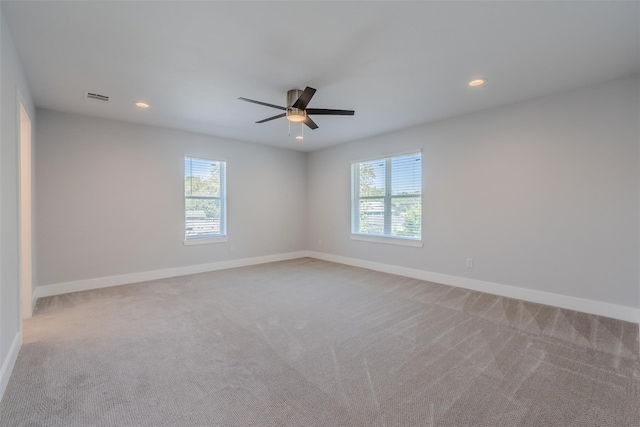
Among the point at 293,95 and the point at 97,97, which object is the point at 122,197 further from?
the point at 293,95

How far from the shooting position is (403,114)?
4.27 m

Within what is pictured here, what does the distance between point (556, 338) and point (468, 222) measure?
76.0 inches

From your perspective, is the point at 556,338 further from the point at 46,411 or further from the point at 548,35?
the point at 46,411

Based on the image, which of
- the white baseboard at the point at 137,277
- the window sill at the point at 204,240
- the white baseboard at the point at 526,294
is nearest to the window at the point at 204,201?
the window sill at the point at 204,240

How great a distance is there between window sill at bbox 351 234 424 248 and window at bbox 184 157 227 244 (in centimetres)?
274

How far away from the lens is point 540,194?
3.62m

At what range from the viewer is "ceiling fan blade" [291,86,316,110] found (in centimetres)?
280

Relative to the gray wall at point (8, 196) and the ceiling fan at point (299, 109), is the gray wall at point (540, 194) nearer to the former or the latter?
the ceiling fan at point (299, 109)

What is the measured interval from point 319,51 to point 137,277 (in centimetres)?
445

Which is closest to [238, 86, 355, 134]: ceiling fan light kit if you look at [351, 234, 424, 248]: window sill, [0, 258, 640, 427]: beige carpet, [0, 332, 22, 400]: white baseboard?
[0, 258, 640, 427]: beige carpet

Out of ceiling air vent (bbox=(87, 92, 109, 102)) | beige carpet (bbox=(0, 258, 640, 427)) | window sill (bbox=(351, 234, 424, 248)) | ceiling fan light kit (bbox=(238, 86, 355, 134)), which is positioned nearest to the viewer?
beige carpet (bbox=(0, 258, 640, 427))

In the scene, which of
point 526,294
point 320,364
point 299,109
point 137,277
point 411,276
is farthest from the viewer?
point 411,276

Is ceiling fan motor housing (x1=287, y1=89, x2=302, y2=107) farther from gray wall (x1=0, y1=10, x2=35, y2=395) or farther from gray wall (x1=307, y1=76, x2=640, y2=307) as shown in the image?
gray wall (x1=307, y1=76, x2=640, y2=307)

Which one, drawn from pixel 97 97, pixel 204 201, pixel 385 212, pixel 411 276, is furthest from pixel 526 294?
pixel 97 97
